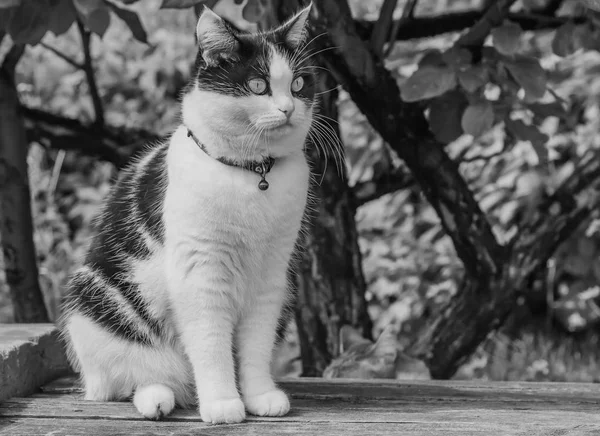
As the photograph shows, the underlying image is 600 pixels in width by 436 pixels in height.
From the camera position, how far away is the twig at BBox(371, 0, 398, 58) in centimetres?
245

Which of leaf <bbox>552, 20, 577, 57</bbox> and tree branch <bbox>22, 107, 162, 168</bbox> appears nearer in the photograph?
leaf <bbox>552, 20, 577, 57</bbox>

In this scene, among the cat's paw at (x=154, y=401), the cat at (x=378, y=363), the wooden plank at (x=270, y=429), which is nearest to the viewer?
the wooden plank at (x=270, y=429)

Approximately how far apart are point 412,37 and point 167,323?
5.36 ft

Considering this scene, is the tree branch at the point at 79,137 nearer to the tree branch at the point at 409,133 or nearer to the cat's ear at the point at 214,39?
the tree branch at the point at 409,133

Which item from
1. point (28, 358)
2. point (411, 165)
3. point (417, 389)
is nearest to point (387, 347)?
point (417, 389)

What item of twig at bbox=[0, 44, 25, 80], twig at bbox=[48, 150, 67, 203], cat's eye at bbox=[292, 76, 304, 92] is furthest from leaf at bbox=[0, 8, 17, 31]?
twig at bbox=[48, 150, 67, 203]

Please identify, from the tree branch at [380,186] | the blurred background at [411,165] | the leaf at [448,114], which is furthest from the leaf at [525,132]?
the tree branch at [380,186]

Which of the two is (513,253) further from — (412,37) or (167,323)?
(167,323)

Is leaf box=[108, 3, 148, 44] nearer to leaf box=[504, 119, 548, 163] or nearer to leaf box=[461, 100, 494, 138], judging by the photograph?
leaf box=[461, 100, 494, 138]

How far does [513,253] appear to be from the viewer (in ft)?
8.77

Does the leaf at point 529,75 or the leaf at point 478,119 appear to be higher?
the leaf at point 529,75

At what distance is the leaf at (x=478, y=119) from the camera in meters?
2.10

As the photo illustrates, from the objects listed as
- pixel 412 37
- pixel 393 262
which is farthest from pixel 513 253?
pixel 393 262

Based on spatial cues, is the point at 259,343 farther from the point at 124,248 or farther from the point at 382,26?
the point at 382,26
